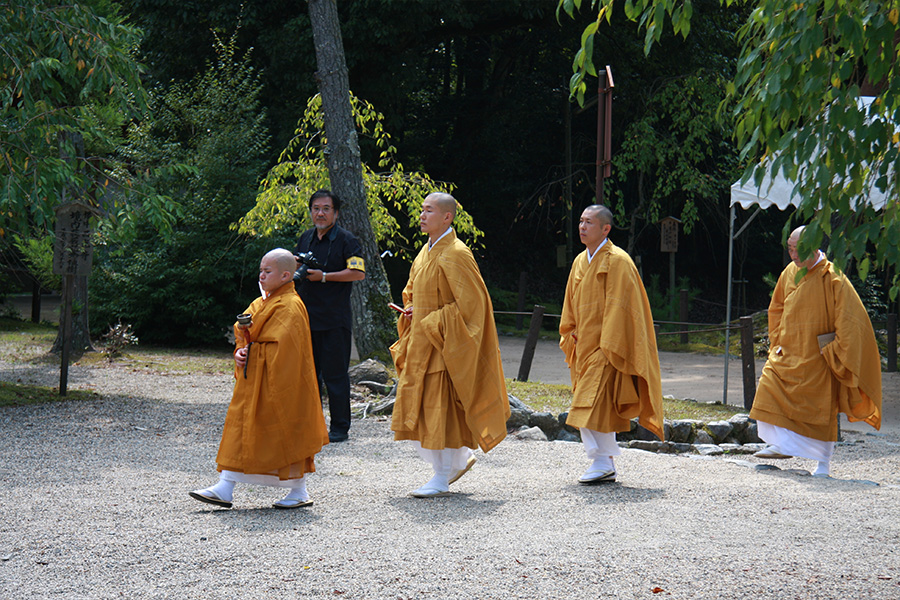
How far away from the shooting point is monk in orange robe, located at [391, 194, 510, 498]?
4965 millimetres

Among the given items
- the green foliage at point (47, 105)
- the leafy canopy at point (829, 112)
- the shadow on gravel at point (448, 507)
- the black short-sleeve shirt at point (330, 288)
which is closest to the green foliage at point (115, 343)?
the green foliage at point (47, 105)

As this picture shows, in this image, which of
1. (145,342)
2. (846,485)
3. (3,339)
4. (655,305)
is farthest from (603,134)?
(655,305)

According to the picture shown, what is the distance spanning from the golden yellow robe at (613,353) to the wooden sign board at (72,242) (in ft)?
19.3

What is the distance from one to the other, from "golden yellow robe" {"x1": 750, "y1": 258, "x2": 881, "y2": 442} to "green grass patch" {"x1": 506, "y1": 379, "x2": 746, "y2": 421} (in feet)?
6.88

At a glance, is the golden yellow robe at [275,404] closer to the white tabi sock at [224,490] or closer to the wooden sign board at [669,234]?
the white tabi sock at [224,490]

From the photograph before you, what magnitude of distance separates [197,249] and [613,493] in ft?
34.1

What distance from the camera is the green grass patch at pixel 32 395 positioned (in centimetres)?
823

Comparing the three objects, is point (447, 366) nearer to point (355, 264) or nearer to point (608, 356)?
point (608, 356)

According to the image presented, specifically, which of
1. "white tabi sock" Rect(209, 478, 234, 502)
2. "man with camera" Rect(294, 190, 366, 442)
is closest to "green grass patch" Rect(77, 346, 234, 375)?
"man with camera" Rect(294, 190, 366, 442)

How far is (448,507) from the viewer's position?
4.75 m

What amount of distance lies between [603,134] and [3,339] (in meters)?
11.1

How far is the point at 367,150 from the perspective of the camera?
57.1 ft

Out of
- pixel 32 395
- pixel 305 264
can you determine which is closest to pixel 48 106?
pixel 32 395

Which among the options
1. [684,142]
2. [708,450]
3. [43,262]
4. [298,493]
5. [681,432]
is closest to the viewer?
[298,493]
